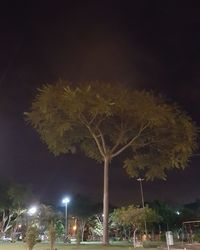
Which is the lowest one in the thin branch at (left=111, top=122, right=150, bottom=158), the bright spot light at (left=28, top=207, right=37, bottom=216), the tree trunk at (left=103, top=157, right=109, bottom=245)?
the tree trunk at (left=103, top=157, right=109, bottom=245)

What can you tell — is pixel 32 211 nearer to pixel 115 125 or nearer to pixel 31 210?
pixel 31 210

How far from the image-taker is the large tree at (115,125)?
3869cm

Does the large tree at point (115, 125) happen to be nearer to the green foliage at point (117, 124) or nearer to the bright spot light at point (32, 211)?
the green foliage at point (117, 124)

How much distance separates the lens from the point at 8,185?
7575 cm

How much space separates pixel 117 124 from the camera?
42.7 m

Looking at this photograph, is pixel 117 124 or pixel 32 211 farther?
pixel 32 211

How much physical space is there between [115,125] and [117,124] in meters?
0.25

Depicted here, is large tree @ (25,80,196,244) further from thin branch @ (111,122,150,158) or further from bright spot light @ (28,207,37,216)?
bright spot light @ (28,207,37,216)

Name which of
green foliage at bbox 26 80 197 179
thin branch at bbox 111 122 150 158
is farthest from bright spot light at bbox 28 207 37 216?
thin branch at bbox 111 122 150 158

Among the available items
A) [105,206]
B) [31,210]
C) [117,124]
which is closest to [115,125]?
[117,124]

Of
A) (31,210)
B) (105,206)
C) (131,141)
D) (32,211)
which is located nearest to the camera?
(105,206)

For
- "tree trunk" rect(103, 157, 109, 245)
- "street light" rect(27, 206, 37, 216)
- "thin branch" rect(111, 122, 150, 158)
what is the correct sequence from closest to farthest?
"tree trunk" rect(103, 157, 109, 245)
"thin branch" rect(111, 122, 150, 158)
"street light" rect(27, 206, 37, 216)

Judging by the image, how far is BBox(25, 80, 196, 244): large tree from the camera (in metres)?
38.7

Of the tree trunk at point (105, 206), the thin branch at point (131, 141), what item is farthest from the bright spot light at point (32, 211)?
the tree trunk at point (105, 206)
